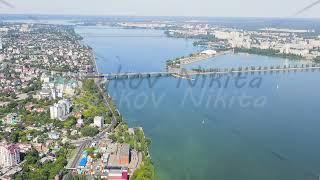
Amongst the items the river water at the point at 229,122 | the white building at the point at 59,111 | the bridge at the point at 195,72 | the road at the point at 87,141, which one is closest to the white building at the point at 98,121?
the road at the point at 87,141

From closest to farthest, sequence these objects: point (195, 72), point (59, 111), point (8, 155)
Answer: point (8, 155), point (59, 111), point (195, 72)

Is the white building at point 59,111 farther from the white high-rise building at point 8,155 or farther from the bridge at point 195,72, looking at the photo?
the bridge at point 195,72

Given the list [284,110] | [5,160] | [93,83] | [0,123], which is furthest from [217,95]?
[5,160]

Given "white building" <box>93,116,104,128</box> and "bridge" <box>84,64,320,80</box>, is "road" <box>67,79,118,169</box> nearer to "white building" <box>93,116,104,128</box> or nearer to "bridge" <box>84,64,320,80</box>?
"white building" <box>93,116,104,128</box>

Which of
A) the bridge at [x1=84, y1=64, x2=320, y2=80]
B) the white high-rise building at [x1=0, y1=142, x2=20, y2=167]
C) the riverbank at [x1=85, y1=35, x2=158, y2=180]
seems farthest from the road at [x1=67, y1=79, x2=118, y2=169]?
the bridge at [x1=84, y1=64, x2=320, y2=80]

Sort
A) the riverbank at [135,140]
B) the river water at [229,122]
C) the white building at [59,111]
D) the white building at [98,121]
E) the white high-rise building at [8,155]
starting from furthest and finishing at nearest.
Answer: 1. the white building at [59,111]
2. the white building at [98,121]
3. the river water at [229,122]
4. the white high-rise building at [8,155]
5. the riverbank at [135,140]

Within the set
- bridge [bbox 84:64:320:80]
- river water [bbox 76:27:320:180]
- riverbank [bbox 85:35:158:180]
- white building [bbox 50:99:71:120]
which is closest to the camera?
riverbank [bbox 85:35:158:180]

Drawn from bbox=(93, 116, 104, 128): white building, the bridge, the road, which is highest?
the bridge

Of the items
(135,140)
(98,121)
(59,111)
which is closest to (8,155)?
(135,140)

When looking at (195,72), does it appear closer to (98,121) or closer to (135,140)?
(98,121)
